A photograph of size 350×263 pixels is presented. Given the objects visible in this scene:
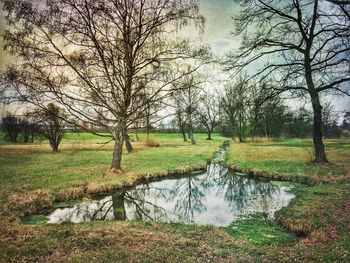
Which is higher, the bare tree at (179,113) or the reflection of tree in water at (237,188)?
the bare tree at (179,113)

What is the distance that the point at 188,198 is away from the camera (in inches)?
580

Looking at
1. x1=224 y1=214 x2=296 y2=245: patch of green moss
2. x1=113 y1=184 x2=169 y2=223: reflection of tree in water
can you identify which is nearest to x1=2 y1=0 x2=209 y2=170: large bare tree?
x1=113 y1=184 x2=169 y2=223: reflection of tree in water

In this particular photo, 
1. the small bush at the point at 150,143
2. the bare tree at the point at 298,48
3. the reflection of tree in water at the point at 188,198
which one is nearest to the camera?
the reflection of tree in water at the point at 188,198

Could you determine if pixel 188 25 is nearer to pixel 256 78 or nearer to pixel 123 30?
pixel 123 30

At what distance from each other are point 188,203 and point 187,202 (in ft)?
0.73

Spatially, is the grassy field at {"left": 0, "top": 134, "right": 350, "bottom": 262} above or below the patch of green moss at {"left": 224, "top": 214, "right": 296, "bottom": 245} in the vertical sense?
above

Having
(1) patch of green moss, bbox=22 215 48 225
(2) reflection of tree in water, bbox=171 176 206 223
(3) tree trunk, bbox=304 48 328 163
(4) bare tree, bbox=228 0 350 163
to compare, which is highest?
(4) bare tree, bbox=228 0 350 163

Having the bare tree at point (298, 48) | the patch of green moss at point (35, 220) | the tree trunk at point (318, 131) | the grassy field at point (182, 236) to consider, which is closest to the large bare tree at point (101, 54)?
the bare tree at point (298, 48)

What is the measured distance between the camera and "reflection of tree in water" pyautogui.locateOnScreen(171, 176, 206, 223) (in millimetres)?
12039

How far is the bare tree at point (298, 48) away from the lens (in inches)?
714

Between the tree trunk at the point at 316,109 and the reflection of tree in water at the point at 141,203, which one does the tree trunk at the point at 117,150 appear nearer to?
the reflection of tree in water at the point at 141,203

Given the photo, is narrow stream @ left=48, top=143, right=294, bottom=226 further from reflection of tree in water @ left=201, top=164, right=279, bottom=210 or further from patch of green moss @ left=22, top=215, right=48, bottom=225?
patch of green moss @ left=22, top=215, right=48, bottom=225

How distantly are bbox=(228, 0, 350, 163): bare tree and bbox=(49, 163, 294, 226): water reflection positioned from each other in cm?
622

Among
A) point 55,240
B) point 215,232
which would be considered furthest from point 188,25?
point 55,240
